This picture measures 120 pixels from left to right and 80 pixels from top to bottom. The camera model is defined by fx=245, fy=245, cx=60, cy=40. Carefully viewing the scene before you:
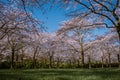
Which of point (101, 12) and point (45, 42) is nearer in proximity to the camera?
point (101, 12)

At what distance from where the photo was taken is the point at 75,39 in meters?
47.6

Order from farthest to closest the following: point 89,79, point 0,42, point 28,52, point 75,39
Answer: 1. point 28,52
2. point 75,39
3. point 0,42
4. point 89,79

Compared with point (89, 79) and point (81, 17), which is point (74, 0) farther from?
point (89, 79)

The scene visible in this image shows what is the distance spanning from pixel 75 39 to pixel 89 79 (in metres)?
38.4

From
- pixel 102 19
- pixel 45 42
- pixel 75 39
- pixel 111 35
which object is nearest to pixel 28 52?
pixel 45 42

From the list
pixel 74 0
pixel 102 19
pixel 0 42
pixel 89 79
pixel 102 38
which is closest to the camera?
pixel 89 79

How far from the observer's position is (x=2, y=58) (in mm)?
49000

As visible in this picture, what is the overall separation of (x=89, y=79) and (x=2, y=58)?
41.8m

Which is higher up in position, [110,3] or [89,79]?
[110,3]

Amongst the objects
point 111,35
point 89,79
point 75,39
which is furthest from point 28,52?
point 89,79

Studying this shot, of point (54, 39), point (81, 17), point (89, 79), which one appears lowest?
point (89, 79)

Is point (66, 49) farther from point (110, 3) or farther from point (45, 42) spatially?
point (110, 3)

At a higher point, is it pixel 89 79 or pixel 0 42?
pixel 0 42

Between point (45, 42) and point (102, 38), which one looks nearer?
point (102, 38)
